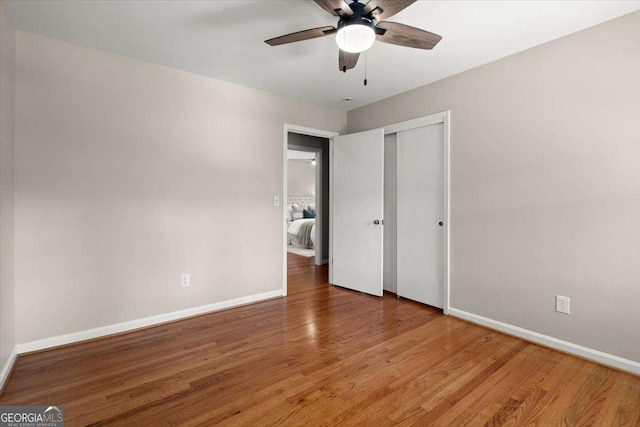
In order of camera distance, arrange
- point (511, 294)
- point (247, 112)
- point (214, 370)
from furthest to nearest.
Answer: point (247, 112) → point (511, 294) → point (214, 370)

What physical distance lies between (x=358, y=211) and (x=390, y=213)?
0.40 m

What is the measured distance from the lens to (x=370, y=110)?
3859 millimetres

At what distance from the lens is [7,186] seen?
2012 mm

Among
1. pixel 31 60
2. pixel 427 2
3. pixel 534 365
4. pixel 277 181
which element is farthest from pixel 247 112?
pixel 534 365

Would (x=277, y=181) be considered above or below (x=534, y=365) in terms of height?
above

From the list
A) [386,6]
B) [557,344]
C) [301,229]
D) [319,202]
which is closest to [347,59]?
[386,6]

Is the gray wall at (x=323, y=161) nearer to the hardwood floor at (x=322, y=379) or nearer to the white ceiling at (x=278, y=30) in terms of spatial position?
the white ceiling at (x=278, y=30)

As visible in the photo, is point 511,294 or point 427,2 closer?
point 427,2

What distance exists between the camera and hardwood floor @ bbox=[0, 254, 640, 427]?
1.61 metres

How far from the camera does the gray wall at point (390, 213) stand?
365 cm

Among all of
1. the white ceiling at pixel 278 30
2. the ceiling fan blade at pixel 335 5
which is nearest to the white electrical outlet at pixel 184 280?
the white ceiling at pixel 278 30

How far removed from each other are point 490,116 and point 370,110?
1526 millimetres

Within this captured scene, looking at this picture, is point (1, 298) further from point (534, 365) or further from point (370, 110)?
point (370, 110)

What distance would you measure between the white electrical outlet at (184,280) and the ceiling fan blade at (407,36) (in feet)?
8.67
